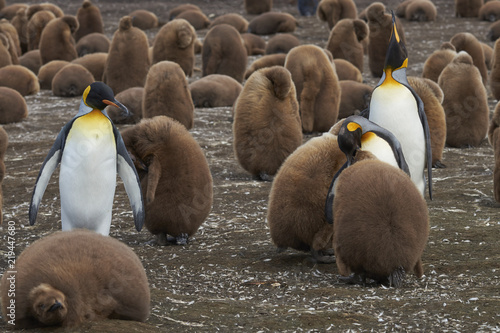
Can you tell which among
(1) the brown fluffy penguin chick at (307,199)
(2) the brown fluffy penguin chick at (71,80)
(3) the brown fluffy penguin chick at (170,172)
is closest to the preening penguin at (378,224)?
(1) the brown fluffy penguin chick at (307,199)

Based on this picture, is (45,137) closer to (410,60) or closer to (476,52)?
(476,52)

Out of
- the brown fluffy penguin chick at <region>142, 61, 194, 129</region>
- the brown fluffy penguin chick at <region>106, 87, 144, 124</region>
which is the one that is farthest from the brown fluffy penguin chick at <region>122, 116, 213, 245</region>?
the brown fluffy penguin chick at <region>106, 87, 144, 124</region>

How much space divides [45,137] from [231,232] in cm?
450

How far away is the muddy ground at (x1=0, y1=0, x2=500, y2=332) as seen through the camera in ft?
11.8

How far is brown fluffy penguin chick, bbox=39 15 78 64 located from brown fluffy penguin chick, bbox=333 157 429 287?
12.2 m

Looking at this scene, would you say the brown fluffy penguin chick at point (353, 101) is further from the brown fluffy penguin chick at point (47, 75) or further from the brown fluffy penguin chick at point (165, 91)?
the brown fluffy penguin chick at point (47, 75)

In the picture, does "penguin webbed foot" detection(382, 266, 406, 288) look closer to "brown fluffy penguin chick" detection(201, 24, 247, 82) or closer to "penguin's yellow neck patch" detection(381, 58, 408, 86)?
"penguin's yellow neck patch" detection(381, 58, 408, 86)

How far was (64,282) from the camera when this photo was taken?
3.22 meters

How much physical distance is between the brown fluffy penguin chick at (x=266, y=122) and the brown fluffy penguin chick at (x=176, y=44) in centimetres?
584

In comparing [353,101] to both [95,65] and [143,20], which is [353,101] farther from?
[143,20]

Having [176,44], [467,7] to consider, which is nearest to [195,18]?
[176,44]

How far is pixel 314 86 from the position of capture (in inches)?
361

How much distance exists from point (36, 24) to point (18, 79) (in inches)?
226

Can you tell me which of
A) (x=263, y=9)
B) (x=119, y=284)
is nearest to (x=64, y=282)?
(x=119, y=284)
